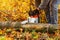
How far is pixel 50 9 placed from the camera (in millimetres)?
1734

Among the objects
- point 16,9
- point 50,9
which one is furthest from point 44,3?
point 16,9

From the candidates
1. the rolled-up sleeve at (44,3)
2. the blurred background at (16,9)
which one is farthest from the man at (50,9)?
the blurred background at (16,9)

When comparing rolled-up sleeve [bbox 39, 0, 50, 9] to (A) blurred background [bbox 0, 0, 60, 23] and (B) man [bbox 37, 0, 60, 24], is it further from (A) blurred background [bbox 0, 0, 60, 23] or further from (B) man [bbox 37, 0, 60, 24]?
(A) blurred background [bbox 0, 0, 60, 23]

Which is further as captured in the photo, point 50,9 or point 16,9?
point 16,9

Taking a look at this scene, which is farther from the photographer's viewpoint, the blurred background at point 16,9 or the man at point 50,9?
the blurred background at point 16,9

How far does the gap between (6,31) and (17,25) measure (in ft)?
0.41

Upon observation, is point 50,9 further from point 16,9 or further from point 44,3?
point 16,9

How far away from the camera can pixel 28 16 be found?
6.31 ft

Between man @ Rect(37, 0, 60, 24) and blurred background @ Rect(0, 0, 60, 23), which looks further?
blurred background @ Rect(0, 0, 60, 23)

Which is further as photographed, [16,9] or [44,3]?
[16,9]

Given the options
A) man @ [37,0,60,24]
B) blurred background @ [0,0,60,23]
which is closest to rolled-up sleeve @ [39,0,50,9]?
man @ [37,0,60,24]

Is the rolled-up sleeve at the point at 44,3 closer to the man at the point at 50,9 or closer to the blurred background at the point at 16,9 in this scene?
the man at the point at 50,9

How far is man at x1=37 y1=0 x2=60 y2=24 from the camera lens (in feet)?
5.50

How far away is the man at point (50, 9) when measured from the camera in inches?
66.0
